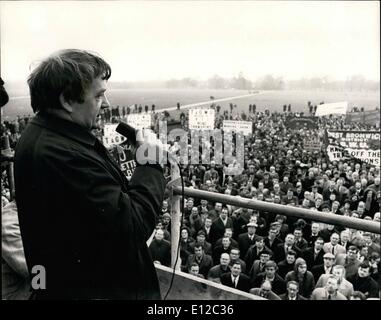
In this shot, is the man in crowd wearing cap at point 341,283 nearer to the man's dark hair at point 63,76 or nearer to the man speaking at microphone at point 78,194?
the man speaking at microphone at point 78,194

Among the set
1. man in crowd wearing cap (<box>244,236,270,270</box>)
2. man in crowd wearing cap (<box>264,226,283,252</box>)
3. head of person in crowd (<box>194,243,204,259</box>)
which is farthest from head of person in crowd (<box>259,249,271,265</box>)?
head of person in crowd (<box>194,243,204,259</box>)

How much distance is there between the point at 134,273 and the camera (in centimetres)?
138

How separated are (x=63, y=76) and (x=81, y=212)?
0.39 m

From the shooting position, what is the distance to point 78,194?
47.2 inches

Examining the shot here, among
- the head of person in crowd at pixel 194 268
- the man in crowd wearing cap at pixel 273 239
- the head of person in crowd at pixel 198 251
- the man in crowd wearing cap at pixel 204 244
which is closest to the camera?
the head of person in crowd at pixel 194 268

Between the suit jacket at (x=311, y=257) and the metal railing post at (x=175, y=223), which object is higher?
the metal railing post at (x=175, y=223)

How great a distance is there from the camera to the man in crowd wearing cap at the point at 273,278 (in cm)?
629

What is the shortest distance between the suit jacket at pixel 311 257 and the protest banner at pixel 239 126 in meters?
9.05

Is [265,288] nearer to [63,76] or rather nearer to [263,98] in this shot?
[63,76]

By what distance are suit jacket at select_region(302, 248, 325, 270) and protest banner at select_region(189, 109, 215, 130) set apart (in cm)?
888

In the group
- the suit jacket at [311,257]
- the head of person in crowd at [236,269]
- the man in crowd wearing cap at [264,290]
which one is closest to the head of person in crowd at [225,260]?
the head of person in crowd at [236,269]

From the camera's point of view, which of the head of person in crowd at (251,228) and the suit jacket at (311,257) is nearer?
the suit jacket at (311,257)
